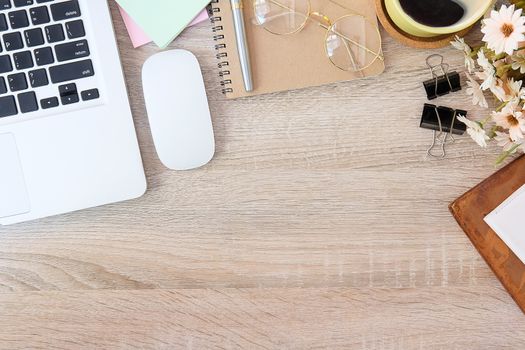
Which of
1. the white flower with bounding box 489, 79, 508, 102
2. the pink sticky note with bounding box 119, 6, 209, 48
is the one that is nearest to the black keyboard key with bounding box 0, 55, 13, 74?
the pink sticky note with bounding box 119, 6, 209, 48

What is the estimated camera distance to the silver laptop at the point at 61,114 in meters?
0.70

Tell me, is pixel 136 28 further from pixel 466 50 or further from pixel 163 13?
pixel 466 50

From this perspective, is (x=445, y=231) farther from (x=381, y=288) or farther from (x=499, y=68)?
(x=499, y=68)

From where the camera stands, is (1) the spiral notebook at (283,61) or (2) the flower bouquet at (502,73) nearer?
(2) the flower bouquet at (502,73)

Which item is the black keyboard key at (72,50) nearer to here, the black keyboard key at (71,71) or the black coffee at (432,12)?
the black keyboard key at (71,71)

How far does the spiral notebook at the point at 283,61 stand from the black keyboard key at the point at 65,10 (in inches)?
6.4

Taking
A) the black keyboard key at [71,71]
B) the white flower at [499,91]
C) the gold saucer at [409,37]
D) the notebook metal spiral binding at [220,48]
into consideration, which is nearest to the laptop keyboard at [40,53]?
the black keyboard key at [71,71]

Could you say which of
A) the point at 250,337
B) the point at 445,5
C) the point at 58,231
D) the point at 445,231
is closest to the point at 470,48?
the point at 445,5

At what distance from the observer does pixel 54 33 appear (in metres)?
0.70

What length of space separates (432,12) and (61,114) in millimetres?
445

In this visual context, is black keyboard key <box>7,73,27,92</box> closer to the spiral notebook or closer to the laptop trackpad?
the laptop trackpad

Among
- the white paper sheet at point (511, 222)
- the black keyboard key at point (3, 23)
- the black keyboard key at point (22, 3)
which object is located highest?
the black keyboard key at point (22, 3)

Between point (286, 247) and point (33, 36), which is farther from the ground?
point (33, 36)

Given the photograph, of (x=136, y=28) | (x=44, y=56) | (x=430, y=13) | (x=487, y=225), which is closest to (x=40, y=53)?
(x=44, y=56)
